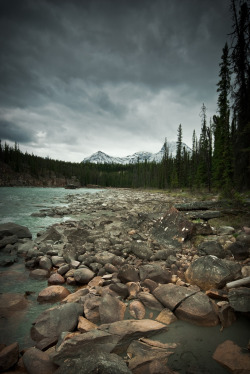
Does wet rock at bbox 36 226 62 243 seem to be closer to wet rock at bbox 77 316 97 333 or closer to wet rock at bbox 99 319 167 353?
wet rock at bbox 77 316 97 333

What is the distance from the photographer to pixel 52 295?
3434 mm

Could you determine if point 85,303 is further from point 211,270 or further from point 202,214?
point 202,214

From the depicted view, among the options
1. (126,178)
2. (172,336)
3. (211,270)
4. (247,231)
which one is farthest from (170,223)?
(126,178)

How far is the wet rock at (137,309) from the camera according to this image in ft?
9.38

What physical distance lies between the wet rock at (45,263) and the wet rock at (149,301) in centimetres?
286

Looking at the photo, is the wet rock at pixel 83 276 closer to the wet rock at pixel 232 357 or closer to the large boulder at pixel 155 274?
the large boulder at pixel 155 274

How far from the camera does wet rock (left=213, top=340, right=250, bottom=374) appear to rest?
1.81m

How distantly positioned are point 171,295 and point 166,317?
37cm

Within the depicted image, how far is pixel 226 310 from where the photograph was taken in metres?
2.62

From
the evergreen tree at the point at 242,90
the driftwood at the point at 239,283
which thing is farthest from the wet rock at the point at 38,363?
the evergreen tree at the point at 242,90

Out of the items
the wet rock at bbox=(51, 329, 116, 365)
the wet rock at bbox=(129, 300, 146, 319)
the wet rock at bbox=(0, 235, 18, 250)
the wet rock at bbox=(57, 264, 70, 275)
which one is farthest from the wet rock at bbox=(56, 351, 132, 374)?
the wet rock at bbox=(0, 235, 18, 250)

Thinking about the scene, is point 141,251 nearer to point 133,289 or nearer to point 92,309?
point 133,289

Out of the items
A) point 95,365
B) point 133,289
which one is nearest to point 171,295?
point 133,289

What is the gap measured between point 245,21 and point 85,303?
17.3 meters
